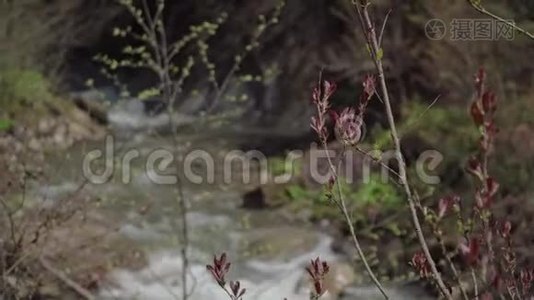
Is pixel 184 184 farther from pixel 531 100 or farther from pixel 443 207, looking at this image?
pixel 443 207

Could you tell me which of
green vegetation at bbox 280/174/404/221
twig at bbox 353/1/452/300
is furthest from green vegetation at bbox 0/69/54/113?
twig at bbox 353/1/452/300

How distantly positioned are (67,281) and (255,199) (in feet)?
8.22

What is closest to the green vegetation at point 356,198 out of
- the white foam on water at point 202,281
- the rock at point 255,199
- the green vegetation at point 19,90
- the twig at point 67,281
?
the rock at point 255,199

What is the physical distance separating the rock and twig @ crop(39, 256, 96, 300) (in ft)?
7.24

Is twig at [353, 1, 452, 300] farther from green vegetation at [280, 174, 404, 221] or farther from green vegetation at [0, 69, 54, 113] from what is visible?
green vegetation at [0, 69, 54, 113]

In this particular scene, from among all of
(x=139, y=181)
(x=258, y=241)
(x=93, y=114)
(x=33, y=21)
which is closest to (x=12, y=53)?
(x=33, y=21)

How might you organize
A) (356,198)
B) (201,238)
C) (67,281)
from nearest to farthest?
(67,281) < (201,238) < (356,198)

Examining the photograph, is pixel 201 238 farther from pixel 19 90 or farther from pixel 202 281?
pixel 19 90

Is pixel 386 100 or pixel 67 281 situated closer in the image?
pixel 386 100

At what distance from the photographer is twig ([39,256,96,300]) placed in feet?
15.3

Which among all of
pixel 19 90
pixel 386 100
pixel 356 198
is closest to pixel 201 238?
pixel 356 198

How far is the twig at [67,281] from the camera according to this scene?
4.65 meters

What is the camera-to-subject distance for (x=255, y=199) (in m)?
6.96

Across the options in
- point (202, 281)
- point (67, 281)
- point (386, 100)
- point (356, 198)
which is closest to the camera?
point (386, 100)
